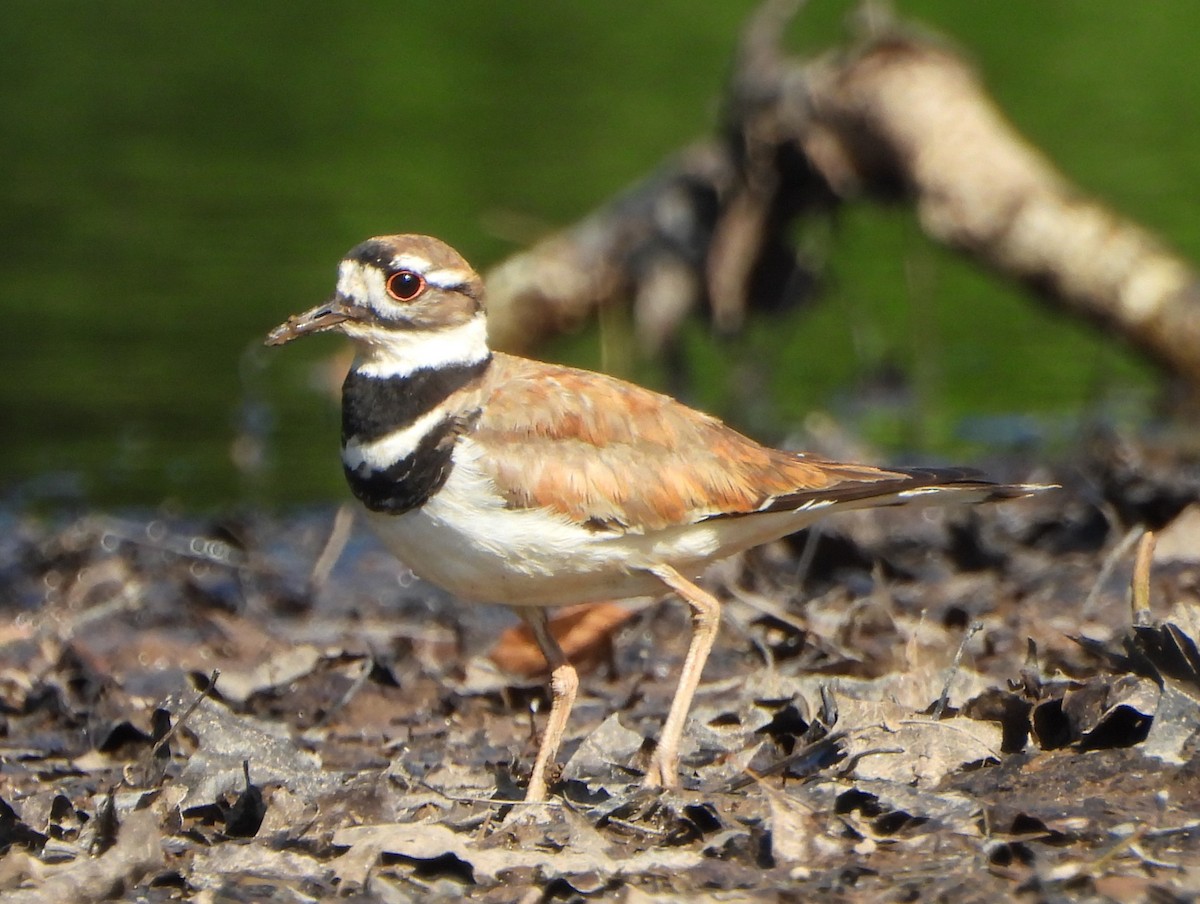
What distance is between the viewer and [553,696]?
534cm

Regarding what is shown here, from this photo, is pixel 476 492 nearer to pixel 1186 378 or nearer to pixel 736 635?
pixel 736 635

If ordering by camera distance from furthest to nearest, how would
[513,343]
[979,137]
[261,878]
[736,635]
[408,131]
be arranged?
[408,131], [513,343], [979,137], [736,635], [261,878]

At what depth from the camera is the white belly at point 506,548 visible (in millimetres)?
4906

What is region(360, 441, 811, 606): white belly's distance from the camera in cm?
491

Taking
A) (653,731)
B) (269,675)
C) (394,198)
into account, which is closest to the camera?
(653,731)

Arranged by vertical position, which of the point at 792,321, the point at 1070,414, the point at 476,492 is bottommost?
the point at 1070,414

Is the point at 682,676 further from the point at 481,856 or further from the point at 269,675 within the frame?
the point at 269,675

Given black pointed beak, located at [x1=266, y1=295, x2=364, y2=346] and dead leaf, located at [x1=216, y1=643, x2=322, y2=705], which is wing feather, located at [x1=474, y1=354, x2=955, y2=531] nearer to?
black pointed beak, located at [x1=266, y1=295, x2=364, y2=346]

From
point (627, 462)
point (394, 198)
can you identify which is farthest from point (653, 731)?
point (394, 198)

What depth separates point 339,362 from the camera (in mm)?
12484

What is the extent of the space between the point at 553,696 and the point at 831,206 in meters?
Result: 6.54

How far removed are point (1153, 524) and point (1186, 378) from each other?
10.4 feet

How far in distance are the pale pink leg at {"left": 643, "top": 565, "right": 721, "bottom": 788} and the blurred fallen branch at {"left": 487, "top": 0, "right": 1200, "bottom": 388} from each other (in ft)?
18.1

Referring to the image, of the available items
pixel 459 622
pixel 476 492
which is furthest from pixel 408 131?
pixel 476 492
